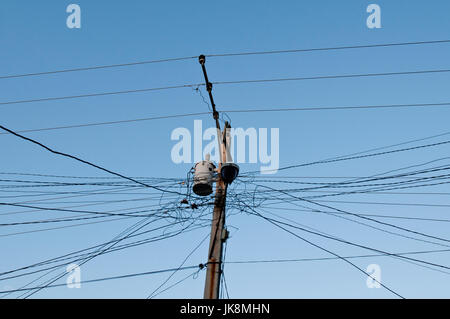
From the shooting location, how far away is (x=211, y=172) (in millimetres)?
7250

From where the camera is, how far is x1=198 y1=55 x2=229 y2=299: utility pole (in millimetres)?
5891

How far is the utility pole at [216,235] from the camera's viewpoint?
5891 millimetres

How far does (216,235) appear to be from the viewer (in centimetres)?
646

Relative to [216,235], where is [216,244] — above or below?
below

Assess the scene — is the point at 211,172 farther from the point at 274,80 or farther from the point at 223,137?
the point at 274,80

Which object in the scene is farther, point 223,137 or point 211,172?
point 223,137
